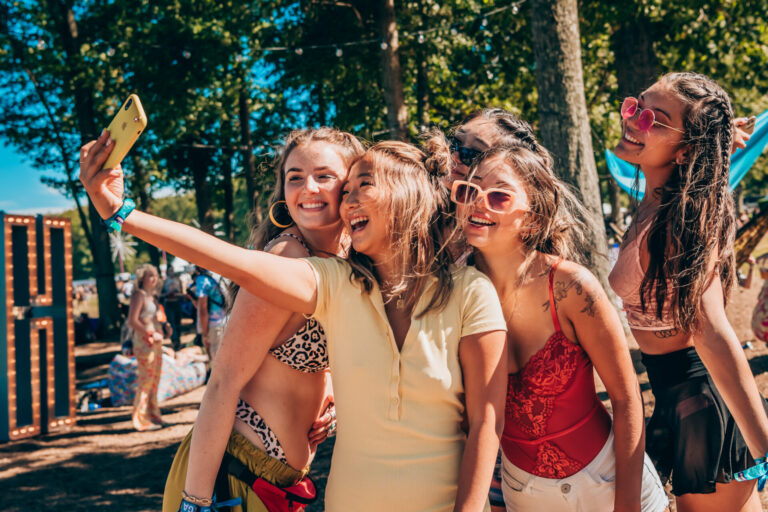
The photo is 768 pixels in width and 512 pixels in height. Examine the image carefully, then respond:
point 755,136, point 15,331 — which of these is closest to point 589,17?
point 755,136

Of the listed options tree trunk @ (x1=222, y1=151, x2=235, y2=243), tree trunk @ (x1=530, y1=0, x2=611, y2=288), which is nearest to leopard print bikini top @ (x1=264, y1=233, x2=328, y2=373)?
tree trunk @ (x1=530, y1=0, x2=611, y2=288)

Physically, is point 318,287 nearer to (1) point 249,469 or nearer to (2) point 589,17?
(1) point 249,469

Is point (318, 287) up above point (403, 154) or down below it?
below

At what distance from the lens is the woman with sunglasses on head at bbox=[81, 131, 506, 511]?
1.58 meters

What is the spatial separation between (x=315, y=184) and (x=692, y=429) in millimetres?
1534

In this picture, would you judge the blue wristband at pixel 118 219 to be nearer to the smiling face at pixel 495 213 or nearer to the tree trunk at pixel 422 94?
the smiling face at pixel 495 213

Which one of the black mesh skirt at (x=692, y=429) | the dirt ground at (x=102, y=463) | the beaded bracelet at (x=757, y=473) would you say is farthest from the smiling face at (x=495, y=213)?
the dirt ground at (x=102, y=463)

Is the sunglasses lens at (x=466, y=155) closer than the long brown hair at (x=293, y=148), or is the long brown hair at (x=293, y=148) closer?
the long brown hair at (x=293, y=148)

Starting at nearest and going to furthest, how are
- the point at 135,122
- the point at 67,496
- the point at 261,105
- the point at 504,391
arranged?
the point at 135,122 → the point at 504,391 → the point at 67,496 → the point at 261,105

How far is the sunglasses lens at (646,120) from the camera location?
2.10 meters

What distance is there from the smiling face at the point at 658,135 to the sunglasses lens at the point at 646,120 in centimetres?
1

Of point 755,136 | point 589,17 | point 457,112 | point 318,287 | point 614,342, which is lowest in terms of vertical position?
point 614,342

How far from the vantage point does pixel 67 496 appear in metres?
5.25

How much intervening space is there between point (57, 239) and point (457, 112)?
1058 centimetres
